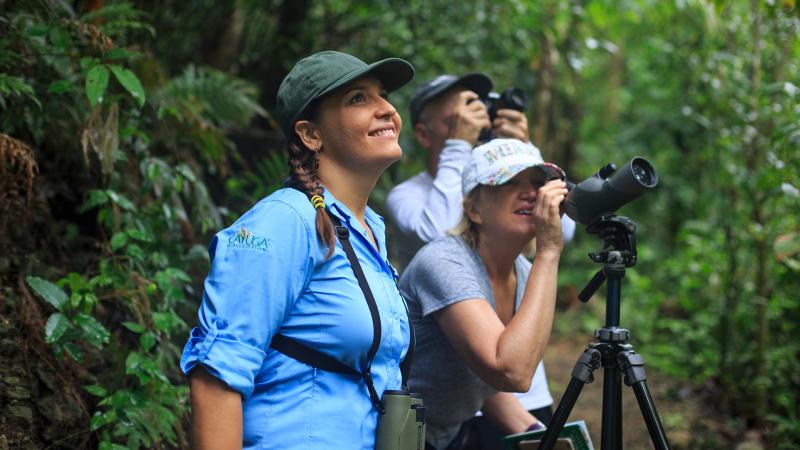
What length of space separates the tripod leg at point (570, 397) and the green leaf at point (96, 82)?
6.32 feet

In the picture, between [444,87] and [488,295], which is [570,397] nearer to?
[488,295]

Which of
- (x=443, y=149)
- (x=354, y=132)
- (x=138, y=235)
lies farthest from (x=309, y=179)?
(x=443, y=149)

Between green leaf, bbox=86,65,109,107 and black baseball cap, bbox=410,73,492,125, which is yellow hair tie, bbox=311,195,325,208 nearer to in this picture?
green leaf, bbox=86,65,109,107

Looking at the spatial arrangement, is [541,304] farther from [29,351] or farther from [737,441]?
[737,441]

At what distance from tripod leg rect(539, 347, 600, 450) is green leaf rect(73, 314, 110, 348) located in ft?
5.06

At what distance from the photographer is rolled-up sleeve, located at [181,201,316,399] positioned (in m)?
1.70

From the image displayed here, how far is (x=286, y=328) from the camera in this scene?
1812 millimetres

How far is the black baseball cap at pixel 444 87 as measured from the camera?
369cm

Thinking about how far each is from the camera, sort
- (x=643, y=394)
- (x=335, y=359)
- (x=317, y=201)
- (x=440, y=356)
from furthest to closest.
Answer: (x=440, y=356) < (x=643, y=394) < (x=317, y=201) < (x=335, y=359)

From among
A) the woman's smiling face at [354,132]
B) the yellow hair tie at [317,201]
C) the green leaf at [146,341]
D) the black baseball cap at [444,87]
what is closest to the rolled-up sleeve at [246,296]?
the yellow hair tie at [317,201]

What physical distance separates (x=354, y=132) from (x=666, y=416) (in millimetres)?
4537

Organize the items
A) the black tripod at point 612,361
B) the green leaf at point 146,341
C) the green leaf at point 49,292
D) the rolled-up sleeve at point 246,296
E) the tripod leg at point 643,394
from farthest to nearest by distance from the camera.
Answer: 1. the green leaf at point 146,341
2. the green leaf at point 49,292
3. the black tripod at point 612,361
4. the tripod leg at point 643,394
5. the rolled-up sleeve at point 246,296

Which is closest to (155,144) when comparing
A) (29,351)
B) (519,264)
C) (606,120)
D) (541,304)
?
(29,351)

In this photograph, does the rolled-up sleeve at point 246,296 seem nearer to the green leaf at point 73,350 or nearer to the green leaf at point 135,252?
the green leaf at point 73,350
